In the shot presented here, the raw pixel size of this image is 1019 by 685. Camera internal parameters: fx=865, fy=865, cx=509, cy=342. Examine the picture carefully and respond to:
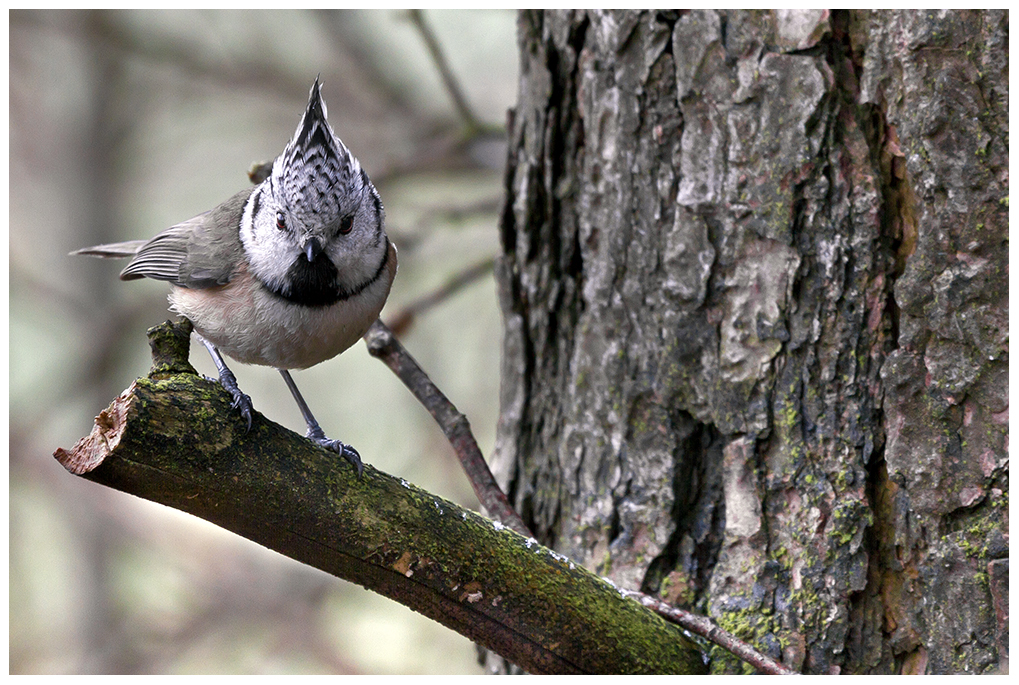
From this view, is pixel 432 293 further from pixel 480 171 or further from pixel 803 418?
pixel 803 418

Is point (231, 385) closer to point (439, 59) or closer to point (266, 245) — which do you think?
point (266, 245)

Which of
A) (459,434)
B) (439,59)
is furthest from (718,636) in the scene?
(439,59)

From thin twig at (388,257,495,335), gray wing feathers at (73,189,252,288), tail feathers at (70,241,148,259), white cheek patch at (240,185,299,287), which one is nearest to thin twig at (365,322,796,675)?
white cheek patch at (240,185,299,287)

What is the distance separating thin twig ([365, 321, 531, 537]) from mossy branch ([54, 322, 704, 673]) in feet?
1.72

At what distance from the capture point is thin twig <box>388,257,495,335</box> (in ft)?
11.1

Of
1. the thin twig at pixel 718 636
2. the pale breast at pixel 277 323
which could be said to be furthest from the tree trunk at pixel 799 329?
the pale breast at pixel 277 323

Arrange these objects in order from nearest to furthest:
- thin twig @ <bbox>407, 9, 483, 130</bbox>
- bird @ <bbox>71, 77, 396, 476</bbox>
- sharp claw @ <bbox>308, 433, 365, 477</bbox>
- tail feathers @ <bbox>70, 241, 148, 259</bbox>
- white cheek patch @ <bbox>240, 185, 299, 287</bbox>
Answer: sharp claw @ <bbox>308, 433, 365, 477</bbox> < bird @ <bbox>71, 77, 396, 476</bbox> < white cheek patch @ <bbox>240, 185, 299, 287</bbox> < tail feathers @ <bbox>70, 241, 148, 259</bbox> < thin twig @ <bbox>407, 9, 483, 130</bbox>

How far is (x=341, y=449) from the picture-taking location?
224 cm

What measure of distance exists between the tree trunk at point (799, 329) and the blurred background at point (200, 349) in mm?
1705

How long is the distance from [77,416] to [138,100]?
2267 mm

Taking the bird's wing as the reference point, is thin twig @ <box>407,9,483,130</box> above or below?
above

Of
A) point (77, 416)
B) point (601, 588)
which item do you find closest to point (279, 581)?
point (77, 416)

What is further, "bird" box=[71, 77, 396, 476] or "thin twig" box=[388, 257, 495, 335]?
"thin twig" box=[388, 257, 495, 335]

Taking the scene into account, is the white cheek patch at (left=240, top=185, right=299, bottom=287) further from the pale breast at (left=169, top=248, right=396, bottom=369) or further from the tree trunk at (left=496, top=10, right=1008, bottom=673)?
the tree trunk at (left=496, top=10, right=1008, bottom=673)
